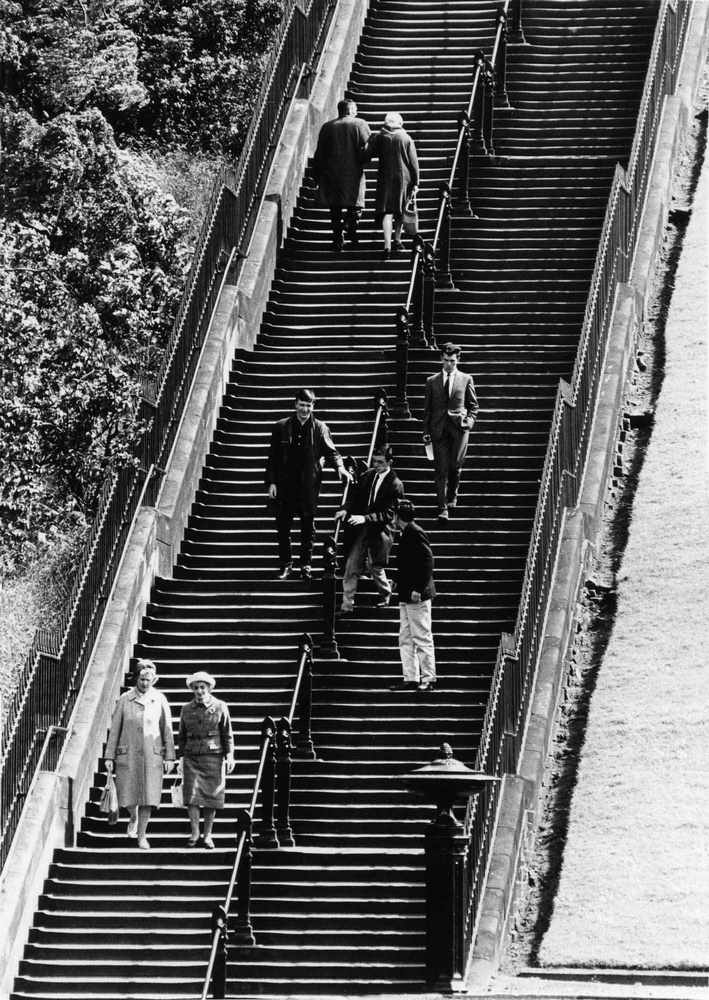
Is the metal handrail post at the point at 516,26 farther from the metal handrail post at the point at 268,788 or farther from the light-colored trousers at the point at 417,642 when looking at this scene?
the metal handrail post at the point at 268,788

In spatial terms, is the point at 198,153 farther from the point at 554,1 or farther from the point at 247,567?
the point at 247,567

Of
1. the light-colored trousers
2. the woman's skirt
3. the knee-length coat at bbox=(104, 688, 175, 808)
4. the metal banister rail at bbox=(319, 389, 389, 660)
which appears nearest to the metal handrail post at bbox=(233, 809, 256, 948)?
the woman's skirt

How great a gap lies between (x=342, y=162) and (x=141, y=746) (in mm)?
8882

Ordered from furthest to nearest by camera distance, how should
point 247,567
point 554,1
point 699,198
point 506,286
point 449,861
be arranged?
point 554,1 → point 699,198 → point 506,286 → point 247,567 → point 449,861

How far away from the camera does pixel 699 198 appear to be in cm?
3078

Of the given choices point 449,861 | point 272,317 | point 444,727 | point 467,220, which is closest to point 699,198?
point 467,220

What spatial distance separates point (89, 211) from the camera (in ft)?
115

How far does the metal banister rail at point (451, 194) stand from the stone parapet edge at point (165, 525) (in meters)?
1.61

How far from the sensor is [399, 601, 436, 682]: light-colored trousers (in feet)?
72.7

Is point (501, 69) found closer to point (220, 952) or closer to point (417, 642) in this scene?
point (417, 642)

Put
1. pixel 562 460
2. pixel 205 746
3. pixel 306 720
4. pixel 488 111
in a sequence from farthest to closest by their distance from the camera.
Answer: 1. pixel 488 111
2. pixel 562 460
3. pixel 306 720
4. pixel 205 746

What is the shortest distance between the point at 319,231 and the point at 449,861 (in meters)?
11.0

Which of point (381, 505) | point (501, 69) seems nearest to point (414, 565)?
point (381, 505)

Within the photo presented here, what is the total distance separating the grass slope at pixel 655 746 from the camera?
2034 centimetres
